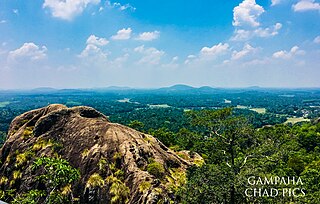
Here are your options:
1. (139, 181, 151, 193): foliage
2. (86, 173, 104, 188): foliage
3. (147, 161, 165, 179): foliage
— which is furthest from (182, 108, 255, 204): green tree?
Answer: (86, 173, 104, 188): foliage

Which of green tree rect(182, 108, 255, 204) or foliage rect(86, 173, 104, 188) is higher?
green tree rect(182, 108, 255, 204)

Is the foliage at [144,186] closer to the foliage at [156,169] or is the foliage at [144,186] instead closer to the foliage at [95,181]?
the foliage at [156,169]

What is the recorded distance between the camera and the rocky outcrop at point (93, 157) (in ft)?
71.3

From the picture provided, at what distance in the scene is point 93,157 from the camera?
80.4 ft

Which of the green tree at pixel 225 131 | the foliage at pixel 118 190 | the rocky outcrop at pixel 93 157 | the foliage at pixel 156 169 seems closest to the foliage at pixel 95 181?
the rocky outcrop at pixel 93 157

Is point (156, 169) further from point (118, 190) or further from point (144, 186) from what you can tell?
point (118, 190)

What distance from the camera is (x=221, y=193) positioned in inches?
664

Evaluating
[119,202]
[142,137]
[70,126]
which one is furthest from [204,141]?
[70,126]

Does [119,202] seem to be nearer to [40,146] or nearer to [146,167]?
[146,167]

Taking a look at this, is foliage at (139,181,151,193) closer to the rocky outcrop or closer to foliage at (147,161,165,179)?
the rocky outcrop

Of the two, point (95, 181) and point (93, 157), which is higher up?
point (93, 157)

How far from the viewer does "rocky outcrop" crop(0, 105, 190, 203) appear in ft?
71.3

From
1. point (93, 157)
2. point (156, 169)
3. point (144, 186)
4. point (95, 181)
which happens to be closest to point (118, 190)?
point (95, 181)

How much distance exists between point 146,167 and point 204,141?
211 inches
